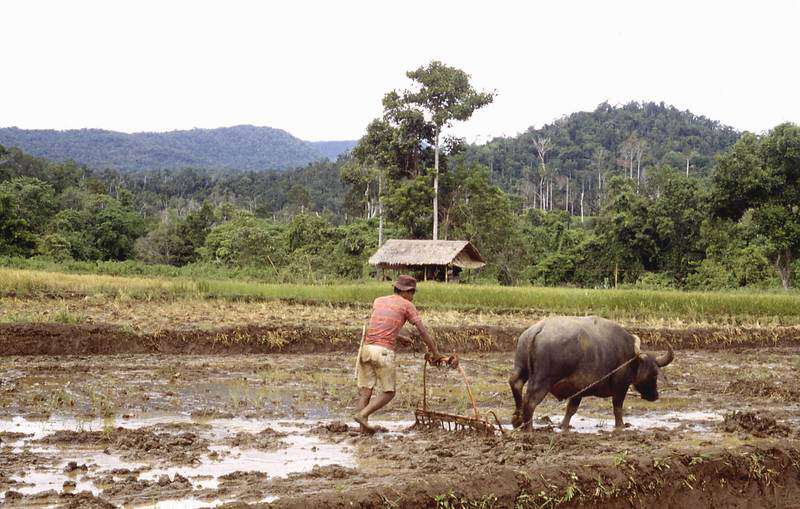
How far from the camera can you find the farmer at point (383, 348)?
8.35 metres

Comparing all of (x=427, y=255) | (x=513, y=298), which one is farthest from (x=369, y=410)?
(x=427, y=255)

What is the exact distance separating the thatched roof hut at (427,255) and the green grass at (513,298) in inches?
385

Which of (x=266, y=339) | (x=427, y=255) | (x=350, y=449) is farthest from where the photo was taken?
(x=427, y=255)

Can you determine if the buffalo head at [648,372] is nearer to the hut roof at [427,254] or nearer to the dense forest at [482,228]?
the dense forest at [482,228]

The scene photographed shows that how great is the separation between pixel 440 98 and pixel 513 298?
17024mm

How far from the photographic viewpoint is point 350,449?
7.62 meters

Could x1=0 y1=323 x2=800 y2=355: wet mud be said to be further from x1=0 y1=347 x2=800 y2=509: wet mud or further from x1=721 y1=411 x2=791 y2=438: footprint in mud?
x1=721 y1=411 x2=791 y2=438: footprint in mud

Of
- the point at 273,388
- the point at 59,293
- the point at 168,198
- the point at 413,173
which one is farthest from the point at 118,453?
the point at 168,198

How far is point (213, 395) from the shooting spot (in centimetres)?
1087

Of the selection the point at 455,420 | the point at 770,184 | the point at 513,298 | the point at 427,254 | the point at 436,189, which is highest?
the point at 436,189

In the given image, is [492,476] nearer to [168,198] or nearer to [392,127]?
[392,127]

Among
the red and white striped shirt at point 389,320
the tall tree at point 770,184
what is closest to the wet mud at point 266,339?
the red and white striped shirt at point 389,320

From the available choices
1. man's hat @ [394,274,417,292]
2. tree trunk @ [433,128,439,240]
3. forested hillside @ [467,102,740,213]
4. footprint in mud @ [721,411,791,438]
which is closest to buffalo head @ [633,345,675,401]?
footprint in mud @ [721,411,791,438]

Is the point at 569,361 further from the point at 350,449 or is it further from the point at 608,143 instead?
the point at 608,143
